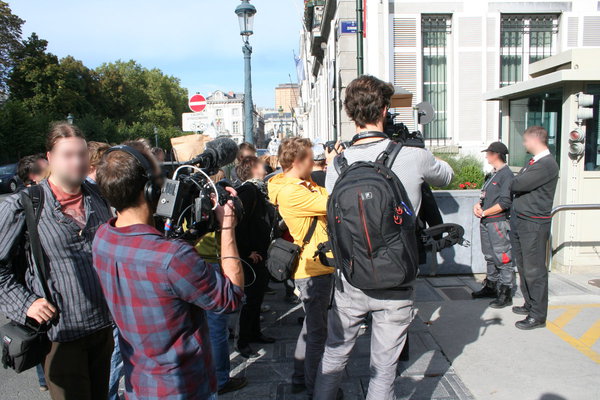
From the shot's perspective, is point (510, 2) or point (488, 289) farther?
point (510, 2)

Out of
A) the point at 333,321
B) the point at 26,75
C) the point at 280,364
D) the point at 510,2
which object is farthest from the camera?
the point at 26,75

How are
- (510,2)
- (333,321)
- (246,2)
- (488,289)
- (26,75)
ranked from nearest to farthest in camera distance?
(333,321) → (488,289) → (246,2) → (510,2) → (26,75)

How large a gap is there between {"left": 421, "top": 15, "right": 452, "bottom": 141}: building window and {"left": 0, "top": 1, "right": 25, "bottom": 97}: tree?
37.6m

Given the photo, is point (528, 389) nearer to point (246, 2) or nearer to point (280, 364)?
point (280, 364)

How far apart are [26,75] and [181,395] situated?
4421 centimetres

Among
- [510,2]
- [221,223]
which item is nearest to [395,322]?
[221,223]

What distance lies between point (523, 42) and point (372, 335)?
13.0 metres

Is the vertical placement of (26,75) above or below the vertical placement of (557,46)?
above

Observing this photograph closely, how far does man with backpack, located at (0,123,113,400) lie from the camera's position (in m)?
2.33

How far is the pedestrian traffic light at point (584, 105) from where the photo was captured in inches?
224

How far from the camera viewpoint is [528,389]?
132 inches

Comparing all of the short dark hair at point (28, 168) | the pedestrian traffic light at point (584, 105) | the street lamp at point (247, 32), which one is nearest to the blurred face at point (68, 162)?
the short dark hair at point (28, 168)

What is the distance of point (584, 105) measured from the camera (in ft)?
18.9

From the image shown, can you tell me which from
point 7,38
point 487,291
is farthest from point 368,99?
point 7,38
